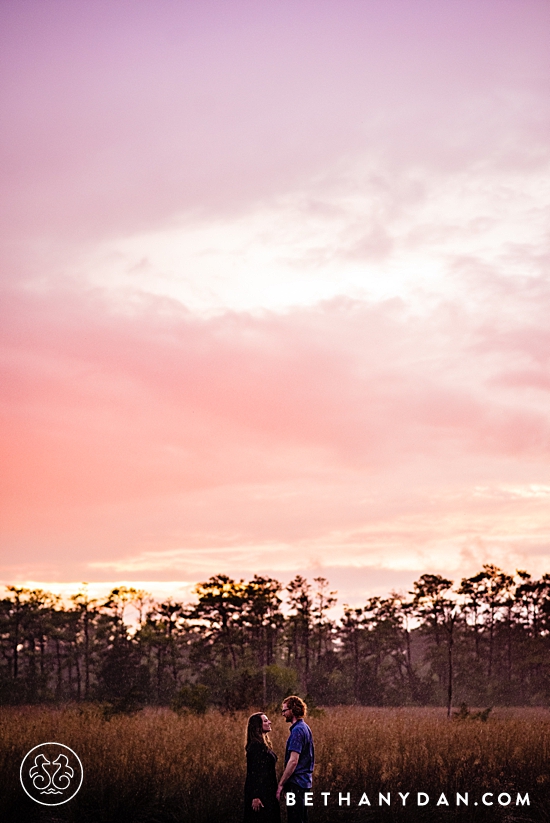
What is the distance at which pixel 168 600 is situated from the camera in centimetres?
5756

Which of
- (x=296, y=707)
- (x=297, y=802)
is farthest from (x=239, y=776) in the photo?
(x=296, y=707)

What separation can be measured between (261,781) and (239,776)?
3745 mm

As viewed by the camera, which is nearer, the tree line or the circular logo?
the circular logo

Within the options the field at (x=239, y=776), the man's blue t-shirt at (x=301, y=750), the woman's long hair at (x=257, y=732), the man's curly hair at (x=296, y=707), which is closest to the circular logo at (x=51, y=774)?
the field at (x=239, y=776)

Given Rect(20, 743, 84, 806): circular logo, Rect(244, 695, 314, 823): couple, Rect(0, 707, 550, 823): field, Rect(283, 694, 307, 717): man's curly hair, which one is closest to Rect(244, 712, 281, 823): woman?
Rect(244, 695, 314, 823): couple

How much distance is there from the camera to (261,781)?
345 inches

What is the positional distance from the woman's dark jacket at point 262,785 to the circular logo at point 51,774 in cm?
395

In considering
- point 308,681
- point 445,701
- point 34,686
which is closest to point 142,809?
point 34,686

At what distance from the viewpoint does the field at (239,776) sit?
11258 mm

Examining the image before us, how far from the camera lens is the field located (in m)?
11.3

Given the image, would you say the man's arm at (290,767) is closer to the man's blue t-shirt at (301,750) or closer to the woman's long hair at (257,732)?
the man's blue t-shirt at (301,750)

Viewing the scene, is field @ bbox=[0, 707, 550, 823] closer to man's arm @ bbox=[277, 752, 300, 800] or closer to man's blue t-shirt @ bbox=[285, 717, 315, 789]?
man's blue t-shirt @ bbox=[285, 717, 315, 789]

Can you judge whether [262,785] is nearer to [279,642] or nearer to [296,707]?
[296,707]

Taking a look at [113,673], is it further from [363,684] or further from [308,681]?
[363,684]
